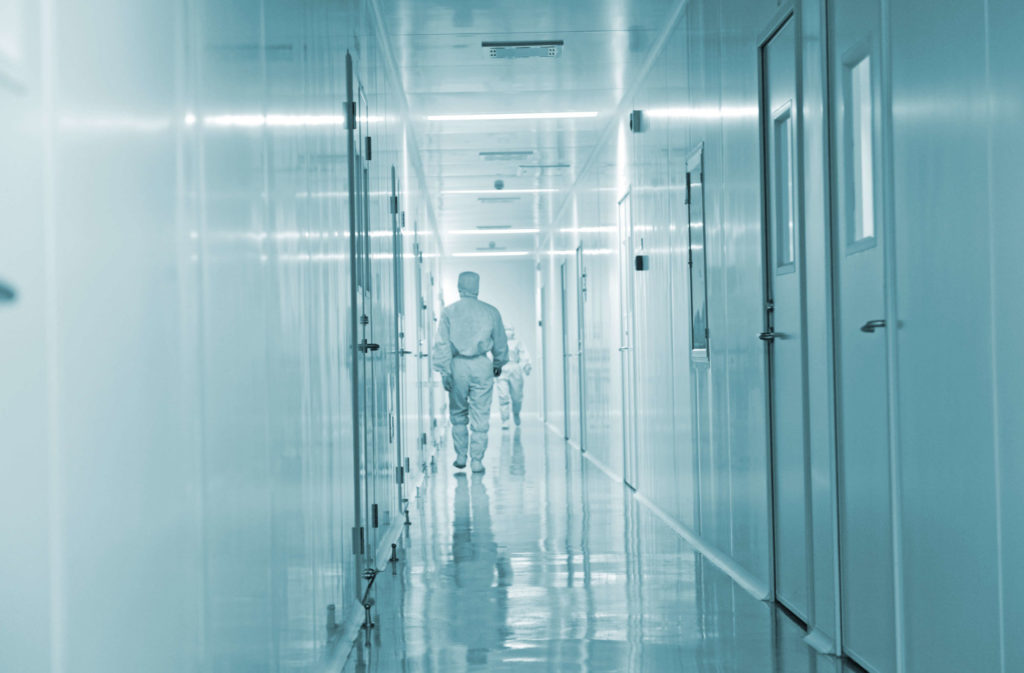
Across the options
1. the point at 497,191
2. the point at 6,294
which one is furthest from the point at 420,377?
the point at 6,294

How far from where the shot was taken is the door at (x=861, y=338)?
279 centimetres

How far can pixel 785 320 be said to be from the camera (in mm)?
3682

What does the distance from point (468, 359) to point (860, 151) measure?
641 cm

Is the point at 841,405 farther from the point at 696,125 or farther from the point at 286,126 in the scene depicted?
the point at 696,125

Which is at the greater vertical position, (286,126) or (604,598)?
(286,126)

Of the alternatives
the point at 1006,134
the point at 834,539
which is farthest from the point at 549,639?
the point at 1006,134

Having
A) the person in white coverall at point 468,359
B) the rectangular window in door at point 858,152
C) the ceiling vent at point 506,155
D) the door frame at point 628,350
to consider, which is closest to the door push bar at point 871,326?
the rectangular window in door at point 858,152

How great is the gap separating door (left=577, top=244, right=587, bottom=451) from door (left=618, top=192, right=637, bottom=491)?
7.78 feet

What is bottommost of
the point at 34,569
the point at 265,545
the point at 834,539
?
the point at 834,539

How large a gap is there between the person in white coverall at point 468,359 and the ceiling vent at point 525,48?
3.04 meters

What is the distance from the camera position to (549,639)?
338 cm

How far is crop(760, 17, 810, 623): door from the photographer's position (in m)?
3.49

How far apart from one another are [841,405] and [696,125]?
223 centimetres

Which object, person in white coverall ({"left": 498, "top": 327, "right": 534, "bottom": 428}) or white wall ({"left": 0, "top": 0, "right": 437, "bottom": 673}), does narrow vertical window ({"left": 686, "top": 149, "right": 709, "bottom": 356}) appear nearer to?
white wall ({"left": 0, "top": 0, "right": 437, "bottom": 673})
